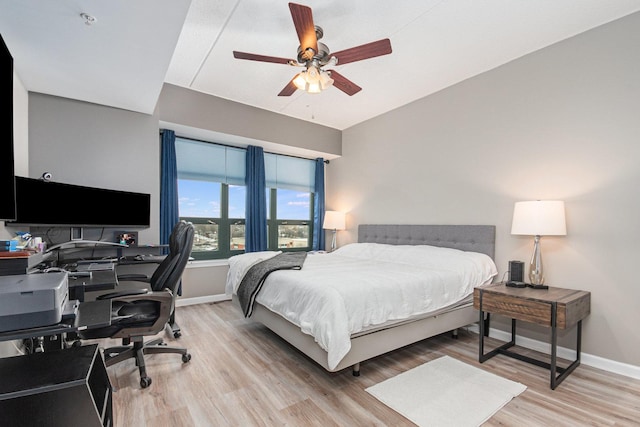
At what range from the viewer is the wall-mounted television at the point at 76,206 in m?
2.54

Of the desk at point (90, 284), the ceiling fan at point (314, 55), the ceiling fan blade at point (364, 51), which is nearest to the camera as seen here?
the desk at point (90, 284)

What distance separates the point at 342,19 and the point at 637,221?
115 inches

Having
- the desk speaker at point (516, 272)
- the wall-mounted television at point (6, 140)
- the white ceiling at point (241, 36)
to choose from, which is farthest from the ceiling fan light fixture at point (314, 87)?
the desk speaker at point (516, 272)

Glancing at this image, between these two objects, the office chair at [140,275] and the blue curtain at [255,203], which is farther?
the blue curtain at [255,203]

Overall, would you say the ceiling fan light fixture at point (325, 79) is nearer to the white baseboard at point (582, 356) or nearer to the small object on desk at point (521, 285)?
the small object on desk at point (521, 285)

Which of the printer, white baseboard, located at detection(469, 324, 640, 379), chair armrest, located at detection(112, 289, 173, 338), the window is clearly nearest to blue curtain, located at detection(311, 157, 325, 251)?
the window

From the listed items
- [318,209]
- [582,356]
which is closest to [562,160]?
[582,356]

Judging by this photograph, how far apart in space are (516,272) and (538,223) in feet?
1.81

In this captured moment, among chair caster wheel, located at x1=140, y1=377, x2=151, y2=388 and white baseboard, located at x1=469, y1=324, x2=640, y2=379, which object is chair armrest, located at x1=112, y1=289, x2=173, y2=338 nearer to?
chair caster wheel, located at x1=140, y1=377, x2=151, y2=388

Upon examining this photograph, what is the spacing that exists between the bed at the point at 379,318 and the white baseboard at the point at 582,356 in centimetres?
34

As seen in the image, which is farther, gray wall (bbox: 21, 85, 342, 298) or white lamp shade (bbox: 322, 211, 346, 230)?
white lamp shade (bbox: 322, 211, 346, 230)

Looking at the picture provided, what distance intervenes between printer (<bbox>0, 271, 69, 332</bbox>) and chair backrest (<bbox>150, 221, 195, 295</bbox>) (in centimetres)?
143

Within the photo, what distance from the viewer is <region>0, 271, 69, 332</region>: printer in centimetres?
88

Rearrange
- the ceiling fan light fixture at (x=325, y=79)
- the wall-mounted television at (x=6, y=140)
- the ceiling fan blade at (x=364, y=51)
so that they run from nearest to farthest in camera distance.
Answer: the wall-mounted television at (x=6, y=140) → the ceiling fan blade at (x=364, y=51) → the ceiling fan light fixture at (x=325, y=79)
